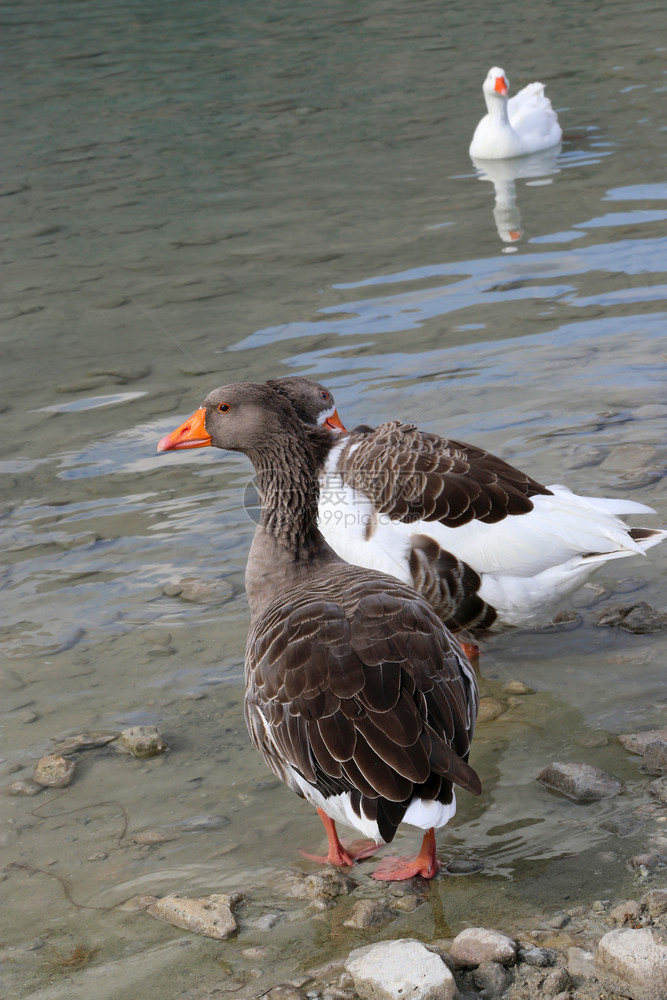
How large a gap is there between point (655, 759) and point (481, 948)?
1343 millimetres

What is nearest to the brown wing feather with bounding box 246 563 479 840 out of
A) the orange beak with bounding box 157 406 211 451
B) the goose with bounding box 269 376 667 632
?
the goose with bounding box 269 376 667 632

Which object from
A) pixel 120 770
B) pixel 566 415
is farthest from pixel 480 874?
pixel 566 415

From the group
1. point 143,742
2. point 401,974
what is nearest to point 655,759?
point 401,974

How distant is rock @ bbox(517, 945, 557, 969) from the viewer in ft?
10.1

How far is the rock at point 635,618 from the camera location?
17.1 feet

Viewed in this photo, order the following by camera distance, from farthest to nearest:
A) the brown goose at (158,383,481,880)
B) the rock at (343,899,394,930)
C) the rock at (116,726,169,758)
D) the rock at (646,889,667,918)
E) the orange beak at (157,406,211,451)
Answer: the orange beak at (157,406,211,451)
the rock at (116,726,169,758)
the rock at (343,899,394,930)
the brown goose at (158,383,481,880)
the rock at (646,889,667,918)

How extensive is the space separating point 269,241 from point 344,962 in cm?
974

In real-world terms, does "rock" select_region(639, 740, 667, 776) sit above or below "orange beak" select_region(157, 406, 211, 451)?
below

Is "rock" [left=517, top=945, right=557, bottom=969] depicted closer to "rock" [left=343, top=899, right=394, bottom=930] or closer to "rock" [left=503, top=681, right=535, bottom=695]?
"rock" [left=343, top=899, right=394, bottom=930]

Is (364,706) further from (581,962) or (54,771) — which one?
(54,771)

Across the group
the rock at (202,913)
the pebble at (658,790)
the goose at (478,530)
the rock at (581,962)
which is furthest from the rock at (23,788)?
the pebble at (658,790)

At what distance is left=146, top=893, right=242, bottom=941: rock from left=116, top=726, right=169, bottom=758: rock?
38.8 inches

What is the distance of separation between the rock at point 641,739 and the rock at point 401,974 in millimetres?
1532

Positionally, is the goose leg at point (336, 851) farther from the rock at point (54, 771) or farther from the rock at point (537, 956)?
the rock at point (54, 771)
